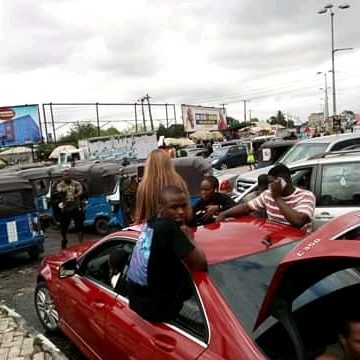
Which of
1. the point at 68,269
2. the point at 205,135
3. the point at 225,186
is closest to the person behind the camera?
the point at 68,269

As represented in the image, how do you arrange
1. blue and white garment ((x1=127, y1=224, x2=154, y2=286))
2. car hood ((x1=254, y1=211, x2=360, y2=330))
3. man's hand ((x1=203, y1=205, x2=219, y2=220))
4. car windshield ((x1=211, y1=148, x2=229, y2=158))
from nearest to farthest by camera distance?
car hood ((x1=254, y1=211, x2=360, y2=330)) < blue and white garment ((x1=127, y1=224, x2=154, y2=286)) < man's hand ((x1=203, y1=205, x2=219, y2=220)) < car windshield ((x1=211, y1=148, x2=229, y2=158))

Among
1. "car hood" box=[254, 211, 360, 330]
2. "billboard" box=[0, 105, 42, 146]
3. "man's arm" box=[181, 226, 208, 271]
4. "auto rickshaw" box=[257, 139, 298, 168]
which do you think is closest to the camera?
"car hood" box=[254, 211, 360, 330]

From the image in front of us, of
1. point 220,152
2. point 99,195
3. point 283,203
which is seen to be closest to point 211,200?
point 283,203

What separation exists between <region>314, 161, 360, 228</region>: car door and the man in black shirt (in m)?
3.40

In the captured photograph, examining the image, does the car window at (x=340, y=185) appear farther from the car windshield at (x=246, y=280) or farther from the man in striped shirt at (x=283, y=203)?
the car windshield at (x=246, y=280)

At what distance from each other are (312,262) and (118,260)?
2.07m

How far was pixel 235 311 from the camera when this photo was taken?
2695 mm

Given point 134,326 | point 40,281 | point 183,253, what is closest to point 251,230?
point 183,253

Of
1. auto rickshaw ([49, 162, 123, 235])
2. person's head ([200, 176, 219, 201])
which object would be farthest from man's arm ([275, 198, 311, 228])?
auto rickshaw ([49, 162, 123, 235])

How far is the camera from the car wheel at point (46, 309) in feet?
17.0

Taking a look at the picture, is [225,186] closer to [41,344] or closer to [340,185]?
[340,185]

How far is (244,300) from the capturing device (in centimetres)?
280

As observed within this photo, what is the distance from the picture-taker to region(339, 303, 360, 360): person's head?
209 cm

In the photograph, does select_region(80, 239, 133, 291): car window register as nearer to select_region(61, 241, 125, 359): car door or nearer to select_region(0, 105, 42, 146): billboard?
select_region(61, 241, 125, 359): car door
